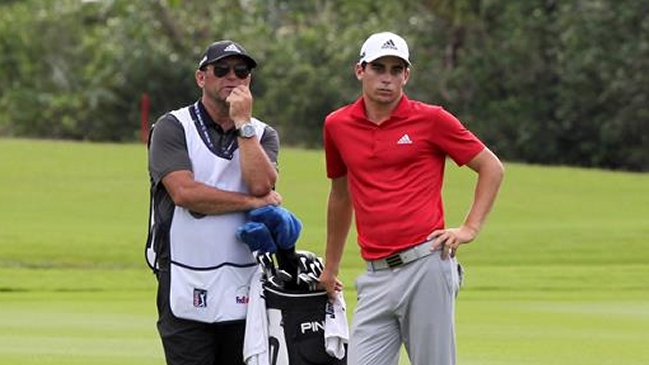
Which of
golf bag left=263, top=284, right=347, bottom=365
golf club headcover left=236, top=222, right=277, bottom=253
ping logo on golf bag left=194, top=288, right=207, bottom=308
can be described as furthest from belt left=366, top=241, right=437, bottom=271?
ping logo on golf bag left=194, top=288, right=207, bottom=308

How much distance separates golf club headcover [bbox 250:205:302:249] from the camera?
22.0 feet

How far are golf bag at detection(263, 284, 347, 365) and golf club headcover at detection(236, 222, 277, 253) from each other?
0.19 m

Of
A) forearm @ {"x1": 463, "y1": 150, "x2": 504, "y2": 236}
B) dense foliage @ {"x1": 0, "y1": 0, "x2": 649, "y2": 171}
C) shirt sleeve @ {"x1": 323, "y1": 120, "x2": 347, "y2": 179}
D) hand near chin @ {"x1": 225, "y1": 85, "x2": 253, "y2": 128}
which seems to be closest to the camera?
hand near chin @ {"x1": 225, "y1": 85, "x2": 253, "y2": 128}

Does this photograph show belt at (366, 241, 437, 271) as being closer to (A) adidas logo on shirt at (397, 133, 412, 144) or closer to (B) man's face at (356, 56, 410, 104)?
(A) adidas logo on shirt at (397, 133, 412, 144)

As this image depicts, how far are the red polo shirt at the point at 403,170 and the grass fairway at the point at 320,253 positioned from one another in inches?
115

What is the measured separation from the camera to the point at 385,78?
265 inches

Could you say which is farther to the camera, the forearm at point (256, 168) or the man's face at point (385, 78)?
the man's face at point (385, 78)

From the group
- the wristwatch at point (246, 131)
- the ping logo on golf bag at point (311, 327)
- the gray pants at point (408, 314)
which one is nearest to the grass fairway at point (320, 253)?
the gray pants at point (408, 314)

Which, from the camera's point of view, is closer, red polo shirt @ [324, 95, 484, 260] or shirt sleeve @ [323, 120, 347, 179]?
red polo shirt @ [324, 95, 484, 260]

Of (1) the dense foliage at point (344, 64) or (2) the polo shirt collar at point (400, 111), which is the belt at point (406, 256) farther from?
(1) the dense foliage at point (344, 64)

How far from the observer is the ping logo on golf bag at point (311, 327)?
268 inches

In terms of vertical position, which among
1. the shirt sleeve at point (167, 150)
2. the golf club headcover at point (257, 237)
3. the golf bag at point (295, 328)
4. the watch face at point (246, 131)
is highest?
the watch face at point (246, 131)

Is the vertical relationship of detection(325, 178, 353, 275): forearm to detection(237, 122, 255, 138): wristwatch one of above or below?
below

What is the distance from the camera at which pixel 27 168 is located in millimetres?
29859
